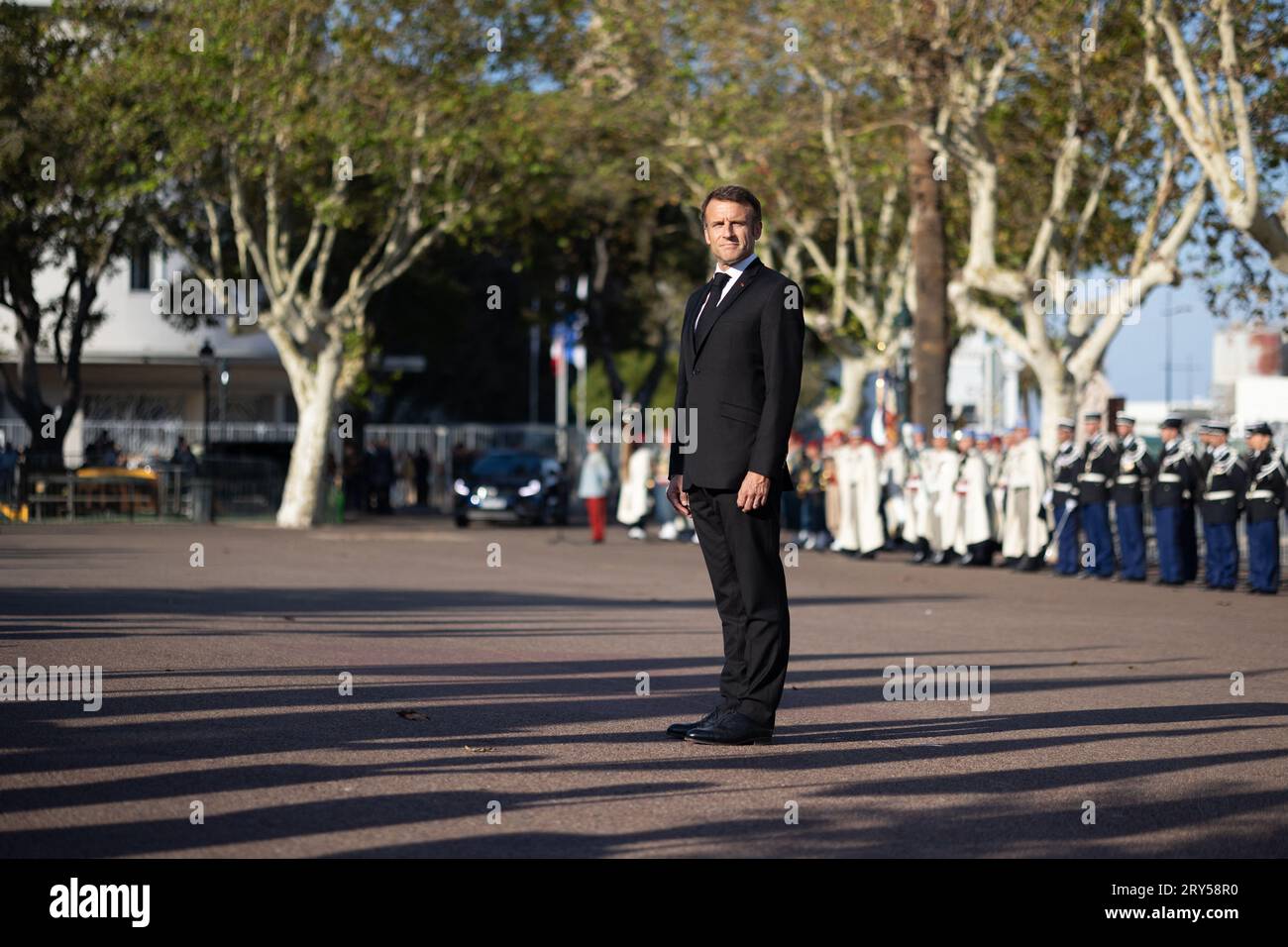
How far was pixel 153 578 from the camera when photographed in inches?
764

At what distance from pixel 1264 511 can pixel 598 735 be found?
1489 cm

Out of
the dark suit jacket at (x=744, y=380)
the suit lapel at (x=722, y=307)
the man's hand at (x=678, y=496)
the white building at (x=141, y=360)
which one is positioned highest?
the white building at (x=141, y=360)

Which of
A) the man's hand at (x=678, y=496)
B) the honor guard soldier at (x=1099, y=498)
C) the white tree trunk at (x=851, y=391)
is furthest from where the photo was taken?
the white tree trunk at (x=851, y=391)

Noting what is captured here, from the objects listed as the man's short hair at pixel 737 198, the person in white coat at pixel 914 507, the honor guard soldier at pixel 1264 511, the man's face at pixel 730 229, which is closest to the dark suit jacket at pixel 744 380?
the man's face at pixel 730 229

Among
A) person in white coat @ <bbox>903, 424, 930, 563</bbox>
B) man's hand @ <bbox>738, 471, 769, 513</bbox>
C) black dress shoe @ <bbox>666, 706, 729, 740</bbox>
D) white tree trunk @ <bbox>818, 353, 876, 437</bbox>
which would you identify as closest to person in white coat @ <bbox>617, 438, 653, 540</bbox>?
person in white coat @ <bbox>903, 424, 930, 563</bbox>

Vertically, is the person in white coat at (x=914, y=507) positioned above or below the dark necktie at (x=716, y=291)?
below

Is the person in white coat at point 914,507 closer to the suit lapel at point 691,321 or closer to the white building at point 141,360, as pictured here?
the suit lapel at point 691,321

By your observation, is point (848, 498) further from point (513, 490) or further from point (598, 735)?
point (598, 735)

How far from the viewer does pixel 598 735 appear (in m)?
8.64

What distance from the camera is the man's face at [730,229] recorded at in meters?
8.36

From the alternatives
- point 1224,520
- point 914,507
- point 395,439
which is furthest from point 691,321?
point 395,439

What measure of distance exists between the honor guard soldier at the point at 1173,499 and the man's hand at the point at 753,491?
15.7 meters

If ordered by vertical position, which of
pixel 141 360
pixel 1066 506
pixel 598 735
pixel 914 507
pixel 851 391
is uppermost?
pixel 141 360

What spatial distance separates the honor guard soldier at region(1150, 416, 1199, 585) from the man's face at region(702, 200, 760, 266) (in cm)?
1566
